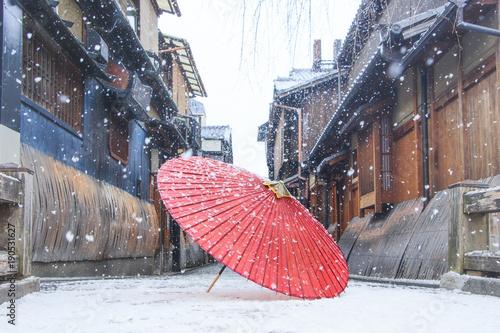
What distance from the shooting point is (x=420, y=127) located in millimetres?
8734

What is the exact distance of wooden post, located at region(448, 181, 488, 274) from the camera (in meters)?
5.05

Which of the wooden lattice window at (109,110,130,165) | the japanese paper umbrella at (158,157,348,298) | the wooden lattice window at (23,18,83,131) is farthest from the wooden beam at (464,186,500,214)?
the wooden lattice window at (109,110,130,165)

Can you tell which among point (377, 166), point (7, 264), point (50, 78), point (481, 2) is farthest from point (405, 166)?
point (7, 264)

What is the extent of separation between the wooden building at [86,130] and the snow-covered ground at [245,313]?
1.26 metres

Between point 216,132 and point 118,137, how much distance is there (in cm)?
2543

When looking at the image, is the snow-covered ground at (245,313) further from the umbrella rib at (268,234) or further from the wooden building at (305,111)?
the wooden building at (305,111)

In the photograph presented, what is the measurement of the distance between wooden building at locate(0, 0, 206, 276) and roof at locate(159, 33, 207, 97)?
1549 mm

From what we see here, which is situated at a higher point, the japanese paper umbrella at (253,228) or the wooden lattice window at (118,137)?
the wooden lattice window at (118,137)

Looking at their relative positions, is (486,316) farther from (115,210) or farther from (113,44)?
(113,44)

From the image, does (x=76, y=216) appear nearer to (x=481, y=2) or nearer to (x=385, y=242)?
A: (x=385, y=242)

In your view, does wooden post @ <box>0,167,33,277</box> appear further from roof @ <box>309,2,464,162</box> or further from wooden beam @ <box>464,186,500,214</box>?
wooden beam @ <box>464,186,500,214</box>

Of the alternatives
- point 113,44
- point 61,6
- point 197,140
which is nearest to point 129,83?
point 113,44

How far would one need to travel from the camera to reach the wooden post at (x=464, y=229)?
5.05m

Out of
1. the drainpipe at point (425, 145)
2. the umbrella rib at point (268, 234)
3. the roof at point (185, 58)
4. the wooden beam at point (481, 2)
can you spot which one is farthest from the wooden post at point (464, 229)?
the roof at point (185, 58)
